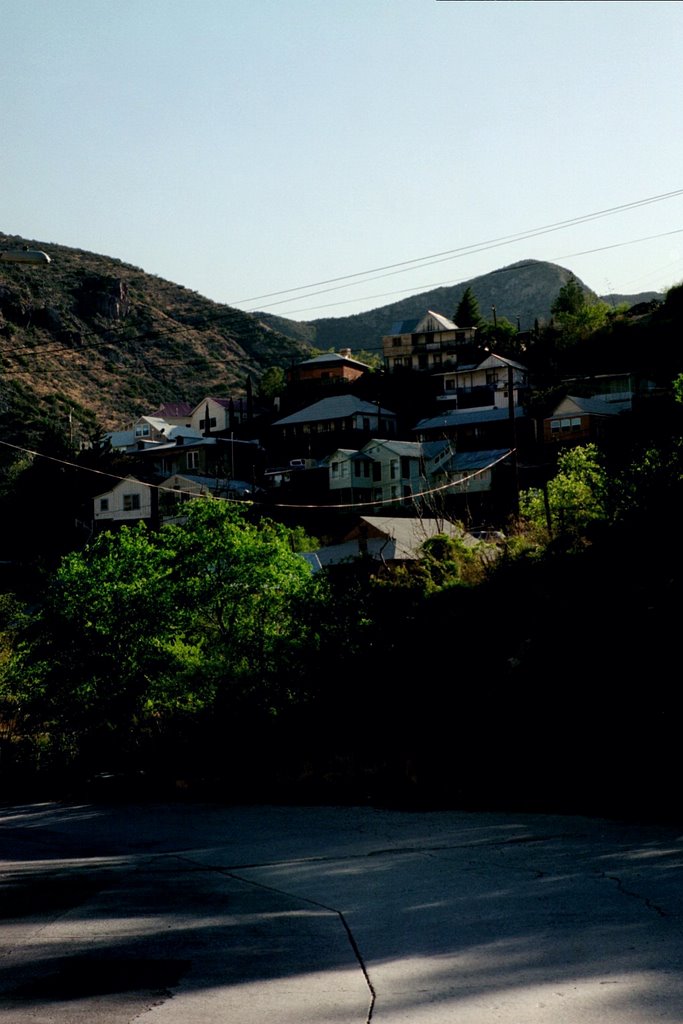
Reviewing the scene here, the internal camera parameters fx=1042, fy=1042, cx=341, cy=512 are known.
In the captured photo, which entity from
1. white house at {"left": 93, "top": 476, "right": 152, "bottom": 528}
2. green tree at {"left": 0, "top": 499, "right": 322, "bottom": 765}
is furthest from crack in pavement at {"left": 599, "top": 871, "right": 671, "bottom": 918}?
white house at {"left": 93, "top": 476, "right": 152, "bottom": 528}

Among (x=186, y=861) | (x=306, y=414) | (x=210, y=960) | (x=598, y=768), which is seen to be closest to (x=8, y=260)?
(x=186, y=861)

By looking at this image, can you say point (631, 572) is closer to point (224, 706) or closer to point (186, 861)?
point (186, 861)

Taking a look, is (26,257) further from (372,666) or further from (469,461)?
(469,461)

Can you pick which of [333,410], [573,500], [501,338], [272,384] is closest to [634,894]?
[573,500]

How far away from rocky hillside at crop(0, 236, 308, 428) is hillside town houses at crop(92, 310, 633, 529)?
1028 cm

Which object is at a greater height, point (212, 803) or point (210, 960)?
point (210, 960)

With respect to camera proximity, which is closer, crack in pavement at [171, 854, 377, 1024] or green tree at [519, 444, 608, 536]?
crack in pavement at [171, 854, 377, 1024]

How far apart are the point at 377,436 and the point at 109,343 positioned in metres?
59.7

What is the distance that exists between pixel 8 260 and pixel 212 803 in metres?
10.7

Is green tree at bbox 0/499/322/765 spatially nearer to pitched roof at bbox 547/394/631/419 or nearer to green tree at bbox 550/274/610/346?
pitched roof at bbox 547/394/631/419

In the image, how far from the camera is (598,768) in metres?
14.5

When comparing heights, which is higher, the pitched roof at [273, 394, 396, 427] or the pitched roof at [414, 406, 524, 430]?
the pitched roof at [273, 394, 396, 427]

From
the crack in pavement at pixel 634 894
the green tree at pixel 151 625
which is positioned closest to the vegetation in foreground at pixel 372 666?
the green tree at pixel 151 625

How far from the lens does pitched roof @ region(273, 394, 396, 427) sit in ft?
306
